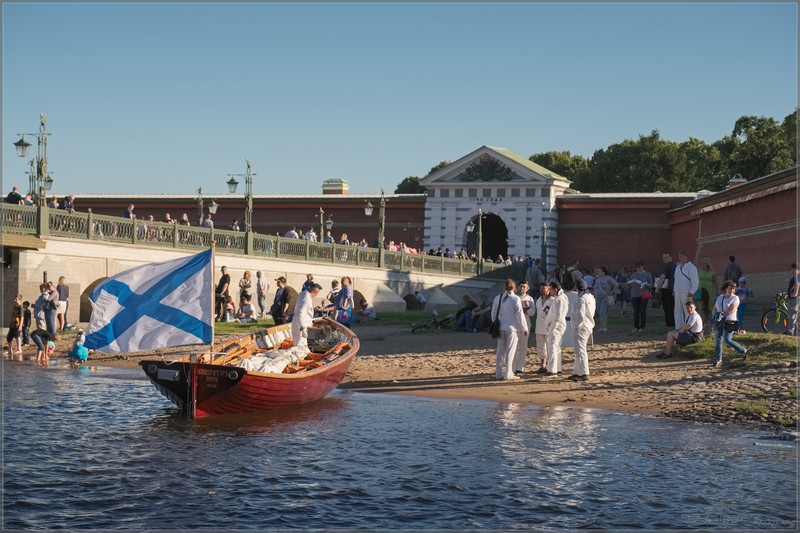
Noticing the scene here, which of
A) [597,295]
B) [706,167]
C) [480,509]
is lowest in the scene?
[480,509]

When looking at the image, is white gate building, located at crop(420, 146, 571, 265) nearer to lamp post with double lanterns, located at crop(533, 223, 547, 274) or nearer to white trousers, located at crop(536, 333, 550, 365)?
lamp post with double lanterns, located at crop(533, 223, 547, 274)

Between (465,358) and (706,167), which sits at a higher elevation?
(706,167)

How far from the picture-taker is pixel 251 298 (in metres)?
36.4

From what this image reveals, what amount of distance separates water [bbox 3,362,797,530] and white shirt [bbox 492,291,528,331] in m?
1.96

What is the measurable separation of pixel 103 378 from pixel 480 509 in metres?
13.3

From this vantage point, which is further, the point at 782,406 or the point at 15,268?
the point at 15,268

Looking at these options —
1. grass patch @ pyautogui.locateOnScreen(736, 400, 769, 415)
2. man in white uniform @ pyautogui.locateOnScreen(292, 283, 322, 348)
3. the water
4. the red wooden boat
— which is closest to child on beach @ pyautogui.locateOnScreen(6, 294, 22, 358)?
the water

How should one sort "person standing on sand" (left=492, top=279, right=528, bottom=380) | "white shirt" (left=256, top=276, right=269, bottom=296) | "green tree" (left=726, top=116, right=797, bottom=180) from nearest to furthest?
"person standing on sand" (left=492, top=279, right=528, bottom=380) → "white shirt" (left=256, top=276, right=269, bottom=296) → "green tree" (left=726, top=116, right=797, bottom=180)

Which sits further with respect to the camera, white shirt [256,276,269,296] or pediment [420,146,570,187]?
pediment [420,146,570,187]

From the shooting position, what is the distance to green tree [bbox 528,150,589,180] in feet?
316

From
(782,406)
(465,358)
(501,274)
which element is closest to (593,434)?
(782,406)

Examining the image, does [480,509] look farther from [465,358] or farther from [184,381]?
[465,358]

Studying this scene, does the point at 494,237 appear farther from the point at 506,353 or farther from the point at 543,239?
the point at 506,353

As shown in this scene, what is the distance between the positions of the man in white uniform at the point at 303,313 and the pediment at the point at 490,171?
42.7 m
